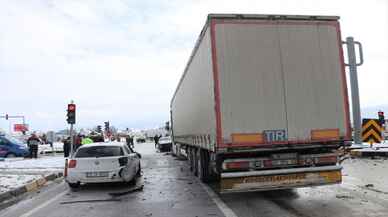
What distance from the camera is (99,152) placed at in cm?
1330

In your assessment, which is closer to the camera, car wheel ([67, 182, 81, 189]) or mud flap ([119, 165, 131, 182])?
mud flap ([119, 165, 131, 182])

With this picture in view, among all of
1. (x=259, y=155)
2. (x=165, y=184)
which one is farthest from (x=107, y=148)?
(x=259, y=155)

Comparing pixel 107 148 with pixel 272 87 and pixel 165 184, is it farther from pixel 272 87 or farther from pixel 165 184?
pixel 272 87

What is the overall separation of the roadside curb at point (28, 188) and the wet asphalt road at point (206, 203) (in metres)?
0.47

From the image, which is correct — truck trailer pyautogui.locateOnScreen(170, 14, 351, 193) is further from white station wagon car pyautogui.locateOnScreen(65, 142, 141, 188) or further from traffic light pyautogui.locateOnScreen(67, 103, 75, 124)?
traffic light pyautogui.locateOnScreen(67, 103, 75, 124)

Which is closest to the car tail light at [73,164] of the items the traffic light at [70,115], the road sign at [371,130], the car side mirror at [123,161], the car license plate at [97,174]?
the car license plate at [97,174]

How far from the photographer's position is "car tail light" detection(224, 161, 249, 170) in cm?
934

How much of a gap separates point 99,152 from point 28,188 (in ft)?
7.96

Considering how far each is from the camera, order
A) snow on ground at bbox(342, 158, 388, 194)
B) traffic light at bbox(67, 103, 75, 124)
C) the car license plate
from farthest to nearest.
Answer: traffic light at bbox(67, 103, 75, 124) < the car license plate < snow on ground at bbox(342, 158, 388, 194)

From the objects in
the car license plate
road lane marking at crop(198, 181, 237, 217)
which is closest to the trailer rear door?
road lane marking at crop(198, 181, 237, 217)

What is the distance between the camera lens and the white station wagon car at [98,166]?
504 inches

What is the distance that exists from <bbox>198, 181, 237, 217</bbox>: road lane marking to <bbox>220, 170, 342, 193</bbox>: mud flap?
35 cm

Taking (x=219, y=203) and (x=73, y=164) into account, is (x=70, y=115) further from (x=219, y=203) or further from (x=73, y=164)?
(x=219, y=203)

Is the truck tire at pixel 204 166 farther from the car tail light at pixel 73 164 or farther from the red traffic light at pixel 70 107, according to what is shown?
the red traffic light at pixel 70 107
